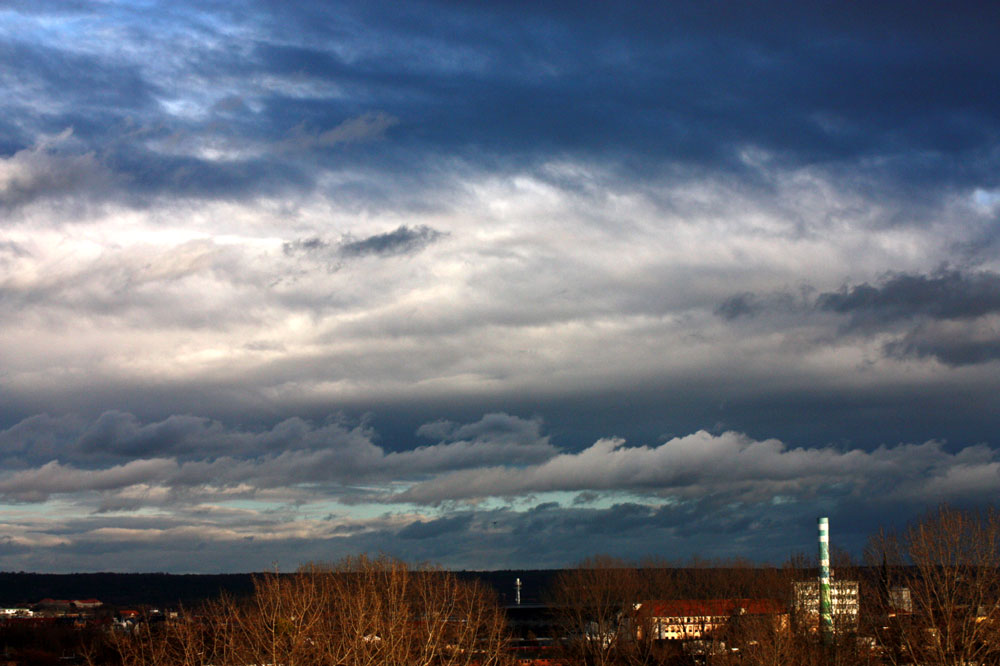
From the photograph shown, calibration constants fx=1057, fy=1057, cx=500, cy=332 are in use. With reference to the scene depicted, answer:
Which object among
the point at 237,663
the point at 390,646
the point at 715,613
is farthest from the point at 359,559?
the point at 390,646

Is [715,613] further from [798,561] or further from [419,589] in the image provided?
[419,589]

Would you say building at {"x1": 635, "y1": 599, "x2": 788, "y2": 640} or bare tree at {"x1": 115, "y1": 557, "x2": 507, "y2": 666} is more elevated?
bare tree at {"x1": 115, "y1": 557, "x2": 507, "y2": 666}

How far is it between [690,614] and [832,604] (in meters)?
45.6

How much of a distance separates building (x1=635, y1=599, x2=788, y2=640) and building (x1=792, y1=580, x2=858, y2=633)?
968 cm

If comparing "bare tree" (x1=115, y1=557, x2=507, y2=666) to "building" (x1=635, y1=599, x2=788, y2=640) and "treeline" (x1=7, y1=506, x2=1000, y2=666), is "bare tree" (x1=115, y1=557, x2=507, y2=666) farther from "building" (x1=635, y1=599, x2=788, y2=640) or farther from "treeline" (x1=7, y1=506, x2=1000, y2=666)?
"building" (x1=635, y1=599, x2=788, y2=640)

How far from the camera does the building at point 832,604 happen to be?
306 ft

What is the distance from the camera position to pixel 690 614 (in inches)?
5743

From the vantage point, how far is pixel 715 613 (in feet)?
447

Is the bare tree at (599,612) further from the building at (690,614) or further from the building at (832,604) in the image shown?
the building at (832,604)

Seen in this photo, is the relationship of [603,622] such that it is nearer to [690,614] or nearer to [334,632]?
[690,614]

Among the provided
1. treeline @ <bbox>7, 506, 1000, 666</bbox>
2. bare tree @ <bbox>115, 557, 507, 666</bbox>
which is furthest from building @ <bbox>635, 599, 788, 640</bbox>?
bare tree @ <bbox>115, 557, 507, 666</bbox>

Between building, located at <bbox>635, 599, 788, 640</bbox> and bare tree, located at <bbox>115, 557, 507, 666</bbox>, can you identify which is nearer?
bare tree, located at <bbox>115, 557, 507, 666</bbox>

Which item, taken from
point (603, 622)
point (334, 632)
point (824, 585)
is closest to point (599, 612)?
point (603, 622)

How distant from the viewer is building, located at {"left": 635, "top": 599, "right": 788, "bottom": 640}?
414ft
